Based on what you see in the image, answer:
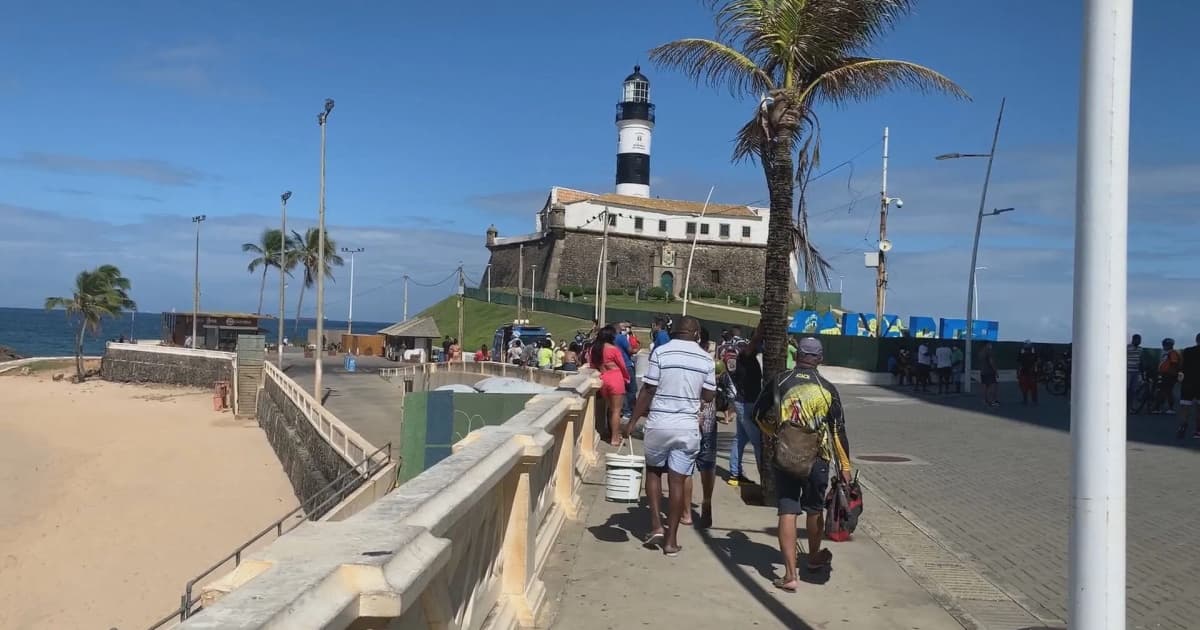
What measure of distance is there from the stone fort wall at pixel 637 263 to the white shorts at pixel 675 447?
7464 centimetres

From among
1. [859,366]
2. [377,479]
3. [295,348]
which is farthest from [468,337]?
[377,479]

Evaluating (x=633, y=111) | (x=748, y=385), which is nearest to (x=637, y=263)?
(x=633, y=111)

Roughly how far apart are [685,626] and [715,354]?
1223 centimetres

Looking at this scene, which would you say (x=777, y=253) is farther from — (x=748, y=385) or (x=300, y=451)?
(x=300, y=451)

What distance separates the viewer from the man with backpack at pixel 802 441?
6344 mm

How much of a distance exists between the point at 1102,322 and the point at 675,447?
13.6 feet

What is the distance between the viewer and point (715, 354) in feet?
58.5

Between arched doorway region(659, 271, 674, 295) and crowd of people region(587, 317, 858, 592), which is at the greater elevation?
arched doorway region(659, 271, 674, 295)

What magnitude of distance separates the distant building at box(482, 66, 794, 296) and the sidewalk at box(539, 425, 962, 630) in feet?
241

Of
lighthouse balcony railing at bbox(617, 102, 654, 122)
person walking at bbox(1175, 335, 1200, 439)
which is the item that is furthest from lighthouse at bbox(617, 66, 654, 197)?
person walking at bbox(1175, 335, 1200, 439)

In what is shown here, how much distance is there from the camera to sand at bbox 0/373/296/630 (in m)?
17.6

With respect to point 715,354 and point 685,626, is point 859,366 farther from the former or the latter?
point 685,626

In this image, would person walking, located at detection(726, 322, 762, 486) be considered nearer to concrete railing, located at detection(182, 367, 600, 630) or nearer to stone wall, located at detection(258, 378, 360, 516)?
concrete railing, located at detection(182, 367, 600, 630)

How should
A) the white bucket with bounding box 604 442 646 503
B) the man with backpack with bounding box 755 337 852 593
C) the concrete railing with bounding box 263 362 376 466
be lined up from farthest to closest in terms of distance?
the concrete railing with bounding box 263 362 376 466 < the white bucket with bounding box 604 442 646 503 < the man with backpack with bounding box 755 337 852 593
